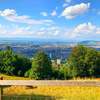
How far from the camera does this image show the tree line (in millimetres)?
57875

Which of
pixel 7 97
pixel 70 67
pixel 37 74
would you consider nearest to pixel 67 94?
pixel 7 97

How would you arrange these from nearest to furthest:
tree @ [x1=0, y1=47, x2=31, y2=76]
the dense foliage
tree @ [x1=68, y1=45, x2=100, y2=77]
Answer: the dense foliage < tree @ [x1=0, y1=47, x2=31, y2=76] < tree @ [x1=68, y1=45, x2=100, y2=77]

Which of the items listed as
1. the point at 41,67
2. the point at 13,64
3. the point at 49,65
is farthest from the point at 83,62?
the point at 13,64

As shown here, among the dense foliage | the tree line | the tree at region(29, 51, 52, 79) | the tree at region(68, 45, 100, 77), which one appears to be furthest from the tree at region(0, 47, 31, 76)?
the tree at region(68, 45, 100, 77)

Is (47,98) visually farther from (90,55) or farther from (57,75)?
(90,55)

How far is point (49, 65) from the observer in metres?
Result: 60.4

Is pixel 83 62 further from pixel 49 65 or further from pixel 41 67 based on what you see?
pixel 41 67

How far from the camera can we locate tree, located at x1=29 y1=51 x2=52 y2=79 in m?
56.9

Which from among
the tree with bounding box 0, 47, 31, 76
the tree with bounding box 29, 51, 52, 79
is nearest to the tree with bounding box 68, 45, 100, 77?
the tree with bounding box 29, 51, 52, 79

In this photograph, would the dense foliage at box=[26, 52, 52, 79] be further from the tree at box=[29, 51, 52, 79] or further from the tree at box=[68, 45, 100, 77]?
the tree at box=[68, 45, 100, 77]

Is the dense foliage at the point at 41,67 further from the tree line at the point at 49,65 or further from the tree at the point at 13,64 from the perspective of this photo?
the tree at the point at 13,64

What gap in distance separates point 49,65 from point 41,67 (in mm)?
2113

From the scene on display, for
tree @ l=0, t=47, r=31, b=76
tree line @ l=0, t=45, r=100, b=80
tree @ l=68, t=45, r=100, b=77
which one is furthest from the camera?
tree @ l=68, t=45, r=100, b=77

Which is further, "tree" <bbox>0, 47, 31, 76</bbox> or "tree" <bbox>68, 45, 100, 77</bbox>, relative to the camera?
"tree" <bbox>68, 45, 100, 77</bbox>
